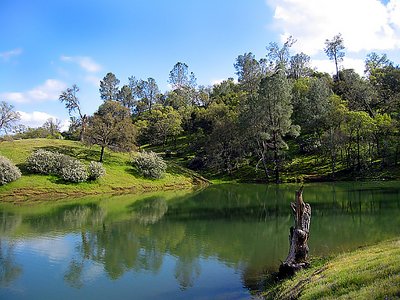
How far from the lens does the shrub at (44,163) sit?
7319cm

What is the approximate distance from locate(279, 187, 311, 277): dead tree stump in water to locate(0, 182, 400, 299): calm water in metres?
1.98

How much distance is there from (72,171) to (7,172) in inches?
448

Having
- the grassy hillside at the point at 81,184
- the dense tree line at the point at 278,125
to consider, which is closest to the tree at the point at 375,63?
the dense tree line at the point at 278,125

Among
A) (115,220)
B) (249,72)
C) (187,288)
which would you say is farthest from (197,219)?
(249,72)

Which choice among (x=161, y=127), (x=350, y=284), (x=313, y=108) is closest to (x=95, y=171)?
(x=161, y=127)

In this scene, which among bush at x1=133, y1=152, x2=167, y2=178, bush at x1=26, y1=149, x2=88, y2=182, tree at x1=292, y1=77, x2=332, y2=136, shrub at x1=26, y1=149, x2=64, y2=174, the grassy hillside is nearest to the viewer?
the grassy hillside

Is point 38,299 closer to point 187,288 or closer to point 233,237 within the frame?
point 187,288

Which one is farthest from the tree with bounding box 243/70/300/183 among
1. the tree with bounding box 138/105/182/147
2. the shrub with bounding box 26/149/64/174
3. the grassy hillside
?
the shrub with bounding box 26/149/64/174

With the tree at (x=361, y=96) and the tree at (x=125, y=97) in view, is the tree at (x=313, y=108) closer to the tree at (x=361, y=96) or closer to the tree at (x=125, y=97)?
the tree at (x=361, y=96)

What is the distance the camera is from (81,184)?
242ft

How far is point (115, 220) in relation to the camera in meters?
43.5

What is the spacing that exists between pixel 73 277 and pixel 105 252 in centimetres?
606

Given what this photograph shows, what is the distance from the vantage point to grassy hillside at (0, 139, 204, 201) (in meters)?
→ 67.2

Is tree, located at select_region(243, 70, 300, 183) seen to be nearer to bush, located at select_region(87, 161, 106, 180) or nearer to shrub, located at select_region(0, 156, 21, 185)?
bush, located at select_region(87, 161, 106, 180)
